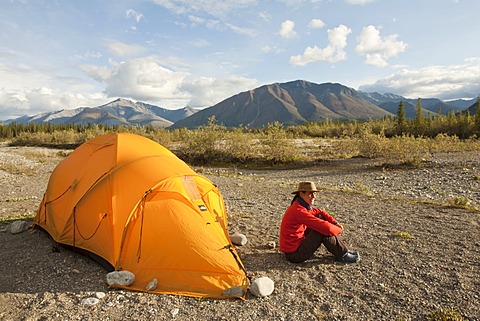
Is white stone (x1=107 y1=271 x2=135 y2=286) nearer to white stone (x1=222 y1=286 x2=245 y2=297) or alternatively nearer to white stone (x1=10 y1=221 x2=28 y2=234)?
white stone (x1=222 y1=286 x2=245 y2=297)

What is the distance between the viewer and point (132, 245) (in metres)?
6.44

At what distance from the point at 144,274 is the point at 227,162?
27.5 meters

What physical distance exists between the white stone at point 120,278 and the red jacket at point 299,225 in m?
3.07

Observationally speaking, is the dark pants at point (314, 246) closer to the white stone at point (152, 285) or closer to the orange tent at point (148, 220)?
the orange tent at point (148, 220)

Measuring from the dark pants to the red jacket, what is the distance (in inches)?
4.3

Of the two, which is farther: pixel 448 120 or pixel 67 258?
pixel 448 120

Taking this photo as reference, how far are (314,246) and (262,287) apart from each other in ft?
5.55

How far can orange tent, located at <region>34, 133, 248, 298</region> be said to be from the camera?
19.5 feet

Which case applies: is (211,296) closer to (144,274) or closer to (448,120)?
(144,274)

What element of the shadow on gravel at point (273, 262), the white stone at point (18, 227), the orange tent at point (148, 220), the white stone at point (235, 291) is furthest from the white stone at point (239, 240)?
the white stone at point (18, 227)

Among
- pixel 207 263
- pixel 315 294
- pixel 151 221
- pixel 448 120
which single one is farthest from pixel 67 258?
pixel 448 120

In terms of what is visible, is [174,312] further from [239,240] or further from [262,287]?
[239,240]

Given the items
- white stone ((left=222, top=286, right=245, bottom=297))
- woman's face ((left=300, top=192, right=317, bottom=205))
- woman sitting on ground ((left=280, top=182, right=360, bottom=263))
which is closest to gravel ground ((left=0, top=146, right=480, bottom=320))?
white stone ((left=222, top=286, right=245, bottom=297))

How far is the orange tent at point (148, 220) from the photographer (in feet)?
→ 19.5
